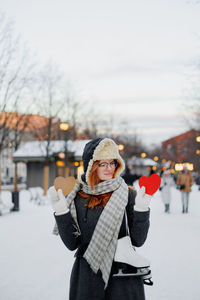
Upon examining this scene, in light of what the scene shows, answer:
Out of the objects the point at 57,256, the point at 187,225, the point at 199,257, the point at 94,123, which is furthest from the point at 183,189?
the point at 94,123

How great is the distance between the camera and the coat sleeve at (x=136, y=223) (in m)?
2.14

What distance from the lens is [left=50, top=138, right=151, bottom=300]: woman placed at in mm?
2145

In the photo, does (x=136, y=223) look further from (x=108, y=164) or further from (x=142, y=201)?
(x=108, y=164)

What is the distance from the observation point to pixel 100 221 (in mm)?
2166

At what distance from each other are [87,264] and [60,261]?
14.1 feet

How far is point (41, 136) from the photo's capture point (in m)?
25.2

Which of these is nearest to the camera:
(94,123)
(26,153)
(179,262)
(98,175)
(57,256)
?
(98,175)

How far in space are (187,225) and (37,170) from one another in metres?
19.7

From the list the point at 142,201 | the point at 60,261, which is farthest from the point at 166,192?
the point at 142,201

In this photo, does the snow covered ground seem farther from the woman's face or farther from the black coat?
the woman's face

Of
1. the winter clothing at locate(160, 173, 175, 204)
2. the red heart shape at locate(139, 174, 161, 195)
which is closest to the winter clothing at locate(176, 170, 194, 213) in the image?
the winter clothing at locate(160, 173, 175, 204)

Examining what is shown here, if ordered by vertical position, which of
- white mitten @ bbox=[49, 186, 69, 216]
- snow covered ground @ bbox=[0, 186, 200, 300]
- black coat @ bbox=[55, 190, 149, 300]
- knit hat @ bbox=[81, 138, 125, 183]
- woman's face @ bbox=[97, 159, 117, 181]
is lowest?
snow covered ground @ bbox=[0, 186, 200, 300]

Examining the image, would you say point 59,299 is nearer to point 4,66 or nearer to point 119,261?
point 119,261

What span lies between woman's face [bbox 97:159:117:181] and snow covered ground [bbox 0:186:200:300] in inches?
113
